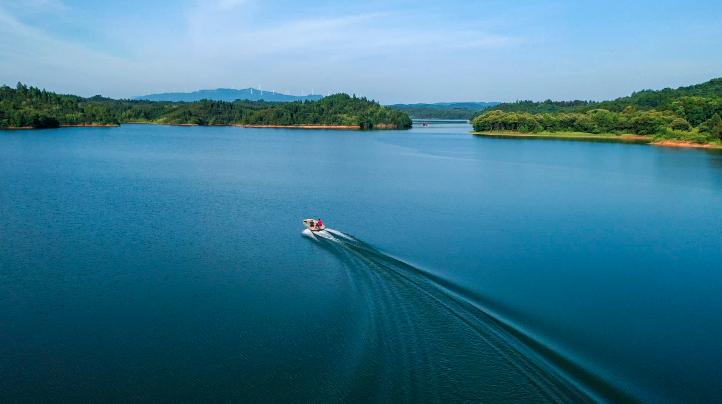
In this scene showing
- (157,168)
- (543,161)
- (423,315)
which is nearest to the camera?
(423,315)

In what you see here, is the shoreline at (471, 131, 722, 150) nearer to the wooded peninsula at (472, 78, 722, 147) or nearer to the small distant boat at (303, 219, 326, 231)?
the wooded peninsula at (472, 78, 722, 147)

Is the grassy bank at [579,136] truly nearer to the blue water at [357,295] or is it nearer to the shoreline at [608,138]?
the shoreline at [608,138]

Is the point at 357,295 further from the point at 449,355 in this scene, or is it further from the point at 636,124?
the point at 636,124

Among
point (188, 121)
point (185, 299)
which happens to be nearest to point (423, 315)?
point (185, 299)

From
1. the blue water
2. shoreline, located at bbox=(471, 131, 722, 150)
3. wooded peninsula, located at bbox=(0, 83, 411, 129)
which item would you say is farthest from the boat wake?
wooded peninsula, located at bbox=(0, 83, 411, 129)

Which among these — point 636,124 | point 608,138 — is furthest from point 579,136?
point 636,124

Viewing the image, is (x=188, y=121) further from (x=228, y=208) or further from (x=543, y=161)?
(x=228, y=208)

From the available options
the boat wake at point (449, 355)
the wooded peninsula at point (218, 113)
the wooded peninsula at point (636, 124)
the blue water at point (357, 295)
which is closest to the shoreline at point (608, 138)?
the wooded peninsula at point (636, 124)
